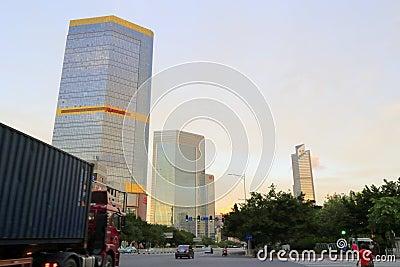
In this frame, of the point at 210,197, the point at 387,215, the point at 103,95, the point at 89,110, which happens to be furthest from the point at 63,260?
the point at 89,110

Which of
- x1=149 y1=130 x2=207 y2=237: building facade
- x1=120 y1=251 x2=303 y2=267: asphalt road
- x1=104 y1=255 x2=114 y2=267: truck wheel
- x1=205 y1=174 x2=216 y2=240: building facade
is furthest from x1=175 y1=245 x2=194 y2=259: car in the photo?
x1=104 y1=255 x2=114 y2=267: truck wheel

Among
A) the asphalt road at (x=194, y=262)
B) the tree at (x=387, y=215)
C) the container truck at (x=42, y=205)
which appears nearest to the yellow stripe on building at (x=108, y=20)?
the asphalt road at (x=194, y=262)

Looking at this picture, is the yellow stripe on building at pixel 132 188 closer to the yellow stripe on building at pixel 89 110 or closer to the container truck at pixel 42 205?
the yellow stripe on building at pixel 89 110

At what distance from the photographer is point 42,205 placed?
8789 mm

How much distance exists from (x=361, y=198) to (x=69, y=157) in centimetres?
3887

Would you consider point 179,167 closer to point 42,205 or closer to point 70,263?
point 70,263

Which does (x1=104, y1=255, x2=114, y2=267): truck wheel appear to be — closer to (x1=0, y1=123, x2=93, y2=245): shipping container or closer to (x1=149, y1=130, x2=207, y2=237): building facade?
(x1=0, y1=123, x2=93, y2=245): shipping container

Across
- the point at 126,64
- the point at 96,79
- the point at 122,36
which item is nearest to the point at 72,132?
the point at 96,79

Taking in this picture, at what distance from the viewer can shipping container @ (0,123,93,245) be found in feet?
25.1

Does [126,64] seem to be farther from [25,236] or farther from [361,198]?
[25,236]

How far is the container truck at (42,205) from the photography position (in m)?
7.71

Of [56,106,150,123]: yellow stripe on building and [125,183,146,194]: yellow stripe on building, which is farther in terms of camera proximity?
[56,106,150,123]: yellow stripe on building

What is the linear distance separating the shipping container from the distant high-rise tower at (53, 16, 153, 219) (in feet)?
340

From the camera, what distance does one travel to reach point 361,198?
41.3 m
